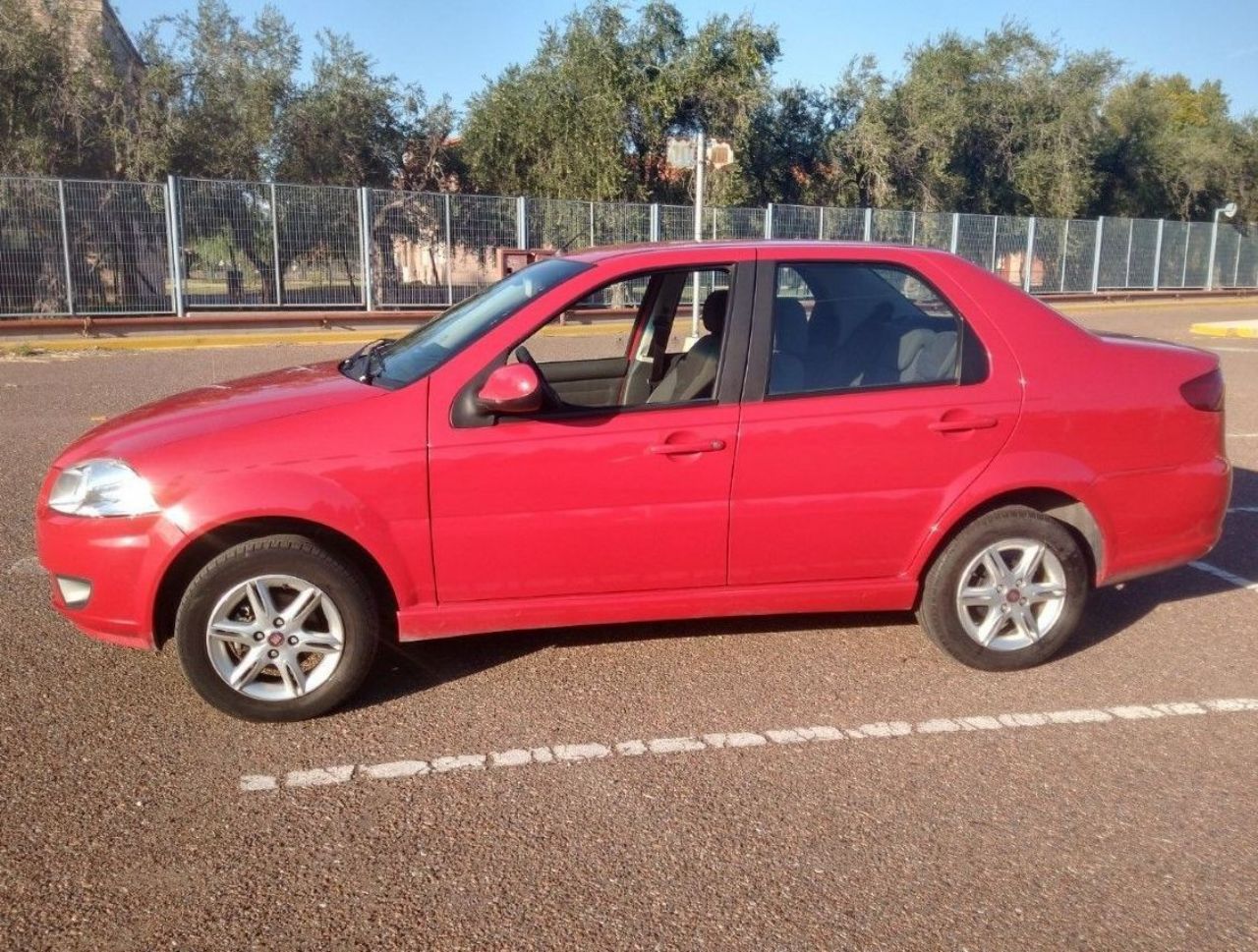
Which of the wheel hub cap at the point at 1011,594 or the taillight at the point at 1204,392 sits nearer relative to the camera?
the wheel hub cap at the point at 1011,594

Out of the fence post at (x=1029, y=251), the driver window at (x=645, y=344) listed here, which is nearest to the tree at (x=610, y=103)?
the fence post at (x=1029, y=251)

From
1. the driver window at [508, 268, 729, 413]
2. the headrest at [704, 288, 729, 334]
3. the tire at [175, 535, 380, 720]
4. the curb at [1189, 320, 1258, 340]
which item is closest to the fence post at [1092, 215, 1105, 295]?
the curb at [1189, 320, 1258, 340]

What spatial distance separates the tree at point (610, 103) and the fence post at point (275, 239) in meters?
10.6

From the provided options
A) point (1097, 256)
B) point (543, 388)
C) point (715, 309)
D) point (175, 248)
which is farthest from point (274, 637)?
point (1097, 256)

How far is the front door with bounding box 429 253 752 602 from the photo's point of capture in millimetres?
3939

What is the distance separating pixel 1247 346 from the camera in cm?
1895

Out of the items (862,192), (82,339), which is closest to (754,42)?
(862,192)

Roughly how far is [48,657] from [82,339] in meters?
15.0

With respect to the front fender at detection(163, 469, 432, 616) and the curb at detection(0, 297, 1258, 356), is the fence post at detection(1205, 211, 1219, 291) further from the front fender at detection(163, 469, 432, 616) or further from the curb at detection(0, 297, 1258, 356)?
the front fender at detection(163, 469, 432, 616)

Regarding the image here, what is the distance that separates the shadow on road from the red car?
351 millimetres

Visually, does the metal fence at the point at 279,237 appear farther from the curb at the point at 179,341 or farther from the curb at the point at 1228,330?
the curb at the point at 1228,330

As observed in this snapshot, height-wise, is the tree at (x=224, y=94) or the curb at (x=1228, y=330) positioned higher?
the tree at (x=224, y=94)

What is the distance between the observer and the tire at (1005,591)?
4.39 meters

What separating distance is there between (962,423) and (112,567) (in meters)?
3.19
